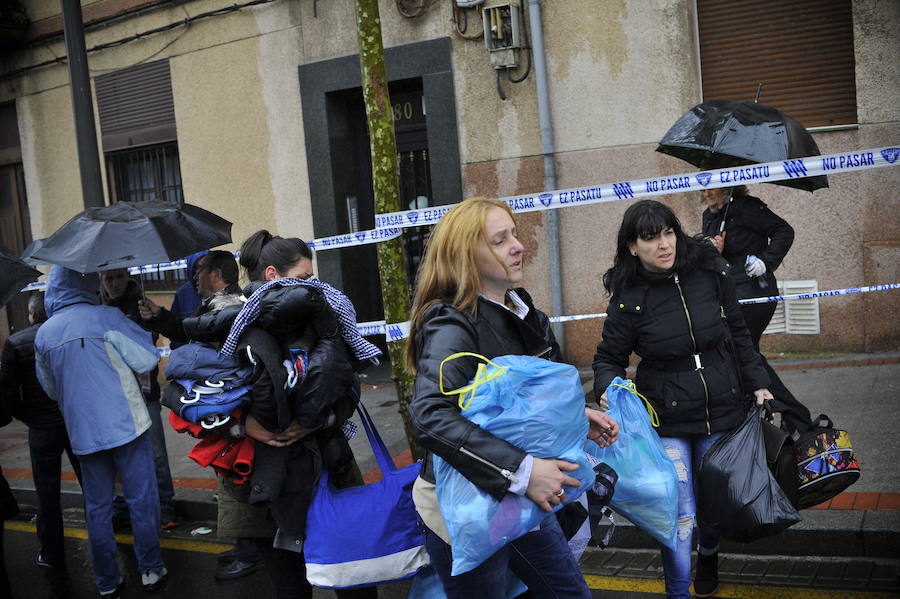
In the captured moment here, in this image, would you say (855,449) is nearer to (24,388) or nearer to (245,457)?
(245,457)

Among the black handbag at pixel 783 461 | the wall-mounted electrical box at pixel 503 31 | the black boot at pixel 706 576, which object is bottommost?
the black boot at pixel 706 576

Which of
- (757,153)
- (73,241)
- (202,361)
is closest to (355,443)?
(73,241)

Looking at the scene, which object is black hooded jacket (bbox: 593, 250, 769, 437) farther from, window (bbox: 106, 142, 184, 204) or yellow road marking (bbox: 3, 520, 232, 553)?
window (bbox: 106, 142, 184, 204)

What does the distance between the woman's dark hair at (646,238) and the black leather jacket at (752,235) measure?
1895 millimetres

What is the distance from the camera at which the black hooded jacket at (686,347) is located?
3.82 m

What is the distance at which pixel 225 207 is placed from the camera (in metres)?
11.2

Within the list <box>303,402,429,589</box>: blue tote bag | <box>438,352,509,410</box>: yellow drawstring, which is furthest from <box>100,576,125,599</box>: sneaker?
<box>438,352,509,410</box>: yellow drawstring

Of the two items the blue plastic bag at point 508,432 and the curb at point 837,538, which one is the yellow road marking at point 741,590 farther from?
the blue plastic bag at point 508,432

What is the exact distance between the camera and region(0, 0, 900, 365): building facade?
7.98 m

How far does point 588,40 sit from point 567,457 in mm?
6840

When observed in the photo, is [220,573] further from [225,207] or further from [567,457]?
[225,207]

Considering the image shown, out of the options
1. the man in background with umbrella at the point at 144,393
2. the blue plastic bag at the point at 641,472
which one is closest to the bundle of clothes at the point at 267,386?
the blue plastic bag at the point at 641,472

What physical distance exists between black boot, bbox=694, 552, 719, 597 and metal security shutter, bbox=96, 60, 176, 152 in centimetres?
927

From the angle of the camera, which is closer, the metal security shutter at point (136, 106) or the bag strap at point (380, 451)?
the bag strap at point (380, 451)
